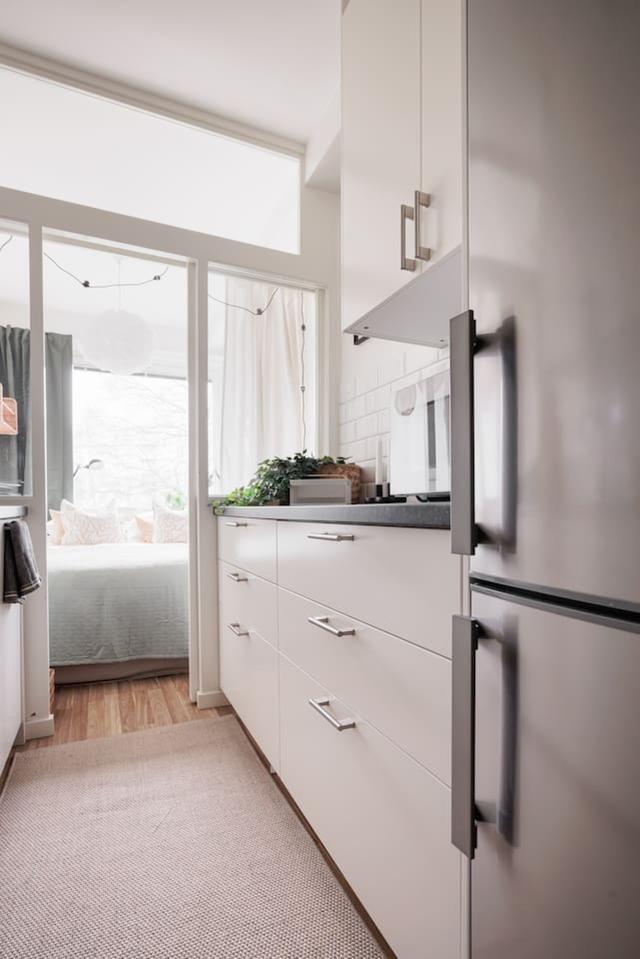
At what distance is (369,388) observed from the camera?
2264 millimetres

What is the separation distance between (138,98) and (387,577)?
241 centimetres

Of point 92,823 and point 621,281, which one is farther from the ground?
point 621,281

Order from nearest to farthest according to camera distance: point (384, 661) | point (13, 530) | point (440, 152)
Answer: point (384, 661), point (440, 152), point (13, 530)

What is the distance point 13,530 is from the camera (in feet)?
5.66

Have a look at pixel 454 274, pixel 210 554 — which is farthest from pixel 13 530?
pixel 454 274

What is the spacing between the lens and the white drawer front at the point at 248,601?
1.60 meters

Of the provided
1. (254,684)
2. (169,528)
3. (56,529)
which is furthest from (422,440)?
(56,529)

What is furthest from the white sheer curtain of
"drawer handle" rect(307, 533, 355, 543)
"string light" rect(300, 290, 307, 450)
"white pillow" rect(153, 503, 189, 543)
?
"white pillow" rect(153, 503, 189, 543)

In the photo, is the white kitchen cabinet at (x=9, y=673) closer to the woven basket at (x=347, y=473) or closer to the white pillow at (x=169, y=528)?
the woven basket at (x=347, y=473)

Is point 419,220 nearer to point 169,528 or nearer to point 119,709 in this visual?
point 119,709

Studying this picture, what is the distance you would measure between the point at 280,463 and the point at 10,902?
156 cm

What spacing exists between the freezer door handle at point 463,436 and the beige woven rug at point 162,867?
38.6 inches

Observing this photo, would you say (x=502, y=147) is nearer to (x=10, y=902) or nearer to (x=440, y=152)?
(x=440, y=152)

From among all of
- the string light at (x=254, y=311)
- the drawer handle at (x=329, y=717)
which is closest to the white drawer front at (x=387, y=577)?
the drawer handle at (x=329, y=717)
